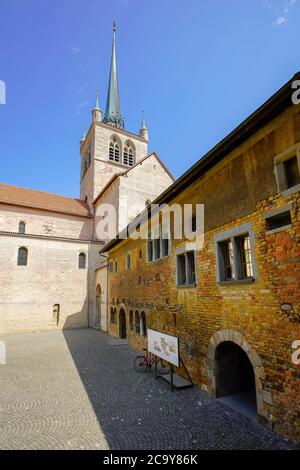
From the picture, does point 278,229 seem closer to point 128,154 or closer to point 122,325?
point 122,325

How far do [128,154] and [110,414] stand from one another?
33.7m

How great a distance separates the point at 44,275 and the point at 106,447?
1982 centimetres

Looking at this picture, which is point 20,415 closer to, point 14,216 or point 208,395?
point 208,395

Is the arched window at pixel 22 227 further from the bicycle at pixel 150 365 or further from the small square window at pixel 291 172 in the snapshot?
the small square window at pixel 291 172

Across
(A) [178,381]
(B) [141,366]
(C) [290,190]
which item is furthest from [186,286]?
(C) [290,190]

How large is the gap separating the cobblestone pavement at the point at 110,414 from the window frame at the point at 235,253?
307 centimetres

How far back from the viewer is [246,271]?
21.2ft

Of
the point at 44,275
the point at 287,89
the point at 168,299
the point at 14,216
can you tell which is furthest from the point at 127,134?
the point at 287,89

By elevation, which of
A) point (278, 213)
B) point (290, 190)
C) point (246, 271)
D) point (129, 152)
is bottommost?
point (246, 271)

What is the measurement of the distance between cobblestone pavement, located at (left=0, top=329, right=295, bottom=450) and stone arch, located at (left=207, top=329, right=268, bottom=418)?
360 millimetres

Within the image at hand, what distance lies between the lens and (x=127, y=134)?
35938 mm

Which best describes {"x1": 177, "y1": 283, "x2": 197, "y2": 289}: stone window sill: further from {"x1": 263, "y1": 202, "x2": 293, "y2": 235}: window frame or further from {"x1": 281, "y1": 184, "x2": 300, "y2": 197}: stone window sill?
{"x1": 281, "y1": 184, "x2": 300, "y2": 197}: stone window sill

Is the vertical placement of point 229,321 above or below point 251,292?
below

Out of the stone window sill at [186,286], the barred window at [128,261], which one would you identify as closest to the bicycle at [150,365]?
the stone window sill at [186,286]
